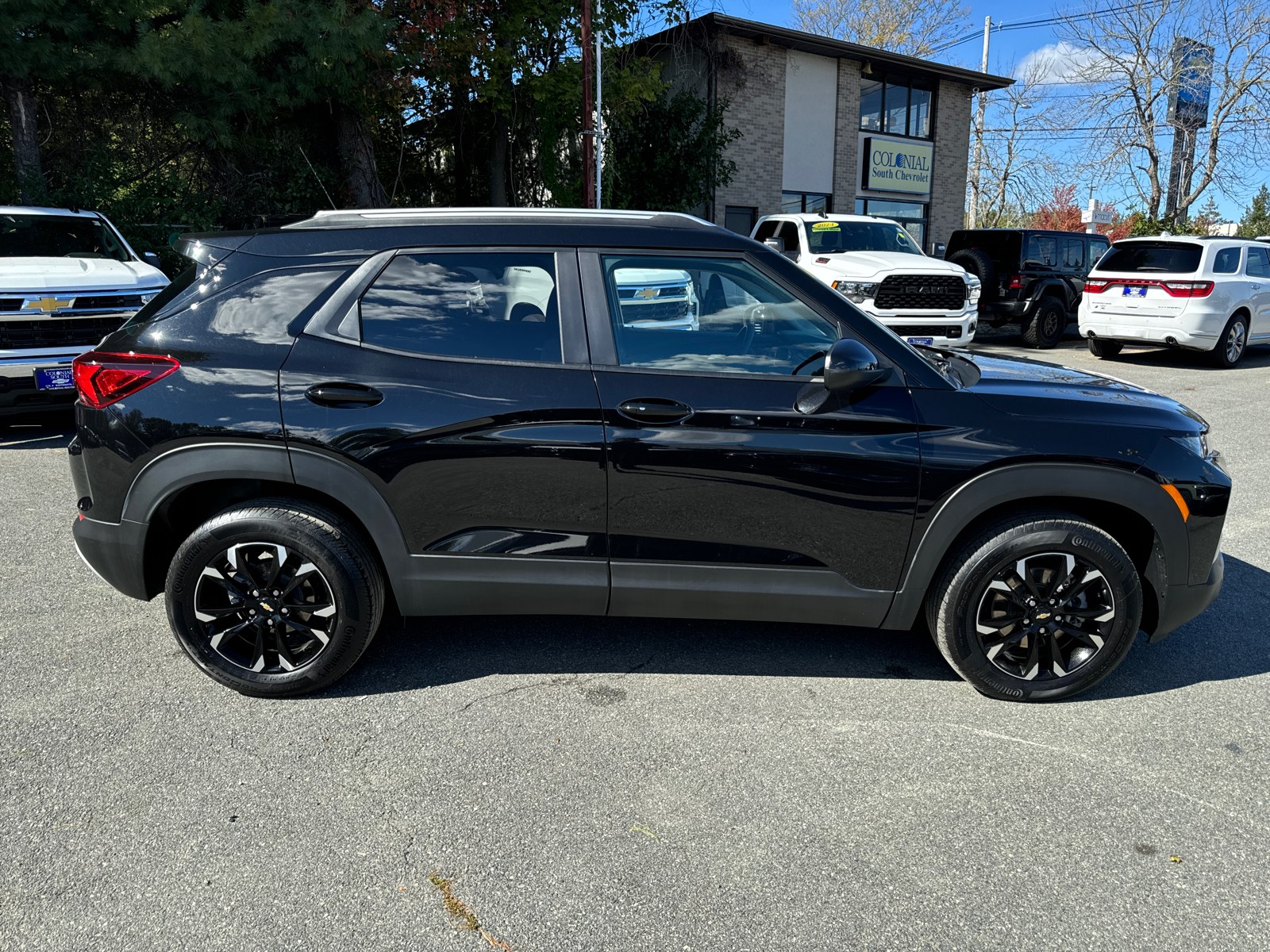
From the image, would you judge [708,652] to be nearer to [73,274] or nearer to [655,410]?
[655,410]

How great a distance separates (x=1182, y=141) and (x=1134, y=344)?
842 inches

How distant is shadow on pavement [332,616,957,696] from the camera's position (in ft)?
11.7

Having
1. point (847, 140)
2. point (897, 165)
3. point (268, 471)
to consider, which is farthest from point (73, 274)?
point (897, 165)

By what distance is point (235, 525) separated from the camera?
318cm

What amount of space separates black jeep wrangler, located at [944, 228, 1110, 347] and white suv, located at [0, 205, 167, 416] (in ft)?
42.7

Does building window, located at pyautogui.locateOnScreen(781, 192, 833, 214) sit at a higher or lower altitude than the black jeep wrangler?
higher

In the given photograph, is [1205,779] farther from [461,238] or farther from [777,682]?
[461,238]

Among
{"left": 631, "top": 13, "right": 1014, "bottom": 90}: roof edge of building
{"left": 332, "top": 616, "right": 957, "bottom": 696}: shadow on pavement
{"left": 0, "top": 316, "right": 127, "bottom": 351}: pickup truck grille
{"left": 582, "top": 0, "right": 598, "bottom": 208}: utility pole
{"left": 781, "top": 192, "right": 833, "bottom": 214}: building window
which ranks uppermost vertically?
{"left": 631, "top": 13, "right": 1014, "bottom": 90}: roof edge of building

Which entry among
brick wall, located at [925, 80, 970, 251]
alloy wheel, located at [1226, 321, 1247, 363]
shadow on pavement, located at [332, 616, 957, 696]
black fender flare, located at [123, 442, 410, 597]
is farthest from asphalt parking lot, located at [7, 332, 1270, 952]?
brick wall, located at [925, 80, 970, 251]

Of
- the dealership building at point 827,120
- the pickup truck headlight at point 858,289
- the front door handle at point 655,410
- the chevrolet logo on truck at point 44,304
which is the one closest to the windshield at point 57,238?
the chevrolet logo on truck at point 44,304

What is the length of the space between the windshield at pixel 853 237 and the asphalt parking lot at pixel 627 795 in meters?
9.72

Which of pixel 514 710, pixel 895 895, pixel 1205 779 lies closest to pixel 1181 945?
pixel 895 895

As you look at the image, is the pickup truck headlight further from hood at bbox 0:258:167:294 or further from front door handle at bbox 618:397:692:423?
front door handle at bbox 618:397:692:423

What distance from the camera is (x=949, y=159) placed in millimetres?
25438
